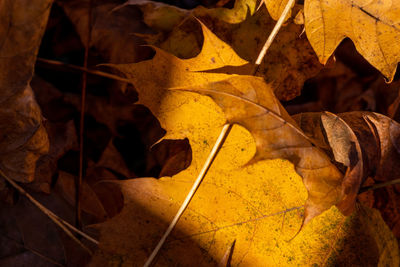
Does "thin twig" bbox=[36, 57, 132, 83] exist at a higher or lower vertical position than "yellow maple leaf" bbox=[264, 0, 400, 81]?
lower

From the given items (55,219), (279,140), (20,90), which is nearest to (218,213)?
(279,140)

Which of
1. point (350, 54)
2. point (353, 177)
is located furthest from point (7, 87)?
point (350, 54)

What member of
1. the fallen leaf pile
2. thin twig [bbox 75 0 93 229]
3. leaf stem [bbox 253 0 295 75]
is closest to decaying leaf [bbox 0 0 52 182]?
the fallen leaf pile

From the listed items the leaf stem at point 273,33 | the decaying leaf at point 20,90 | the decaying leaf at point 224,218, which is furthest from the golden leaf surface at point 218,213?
the decaying leaf at point 20,90

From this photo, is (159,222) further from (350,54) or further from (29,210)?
(350,54)

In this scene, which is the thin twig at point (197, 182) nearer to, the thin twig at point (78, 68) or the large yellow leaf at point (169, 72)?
the large yellow leaf at point (169, 72)

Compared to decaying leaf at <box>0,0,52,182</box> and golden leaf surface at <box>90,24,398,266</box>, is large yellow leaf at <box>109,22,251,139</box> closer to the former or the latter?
golden leaf surface at <box>90,24,398,266</box>
